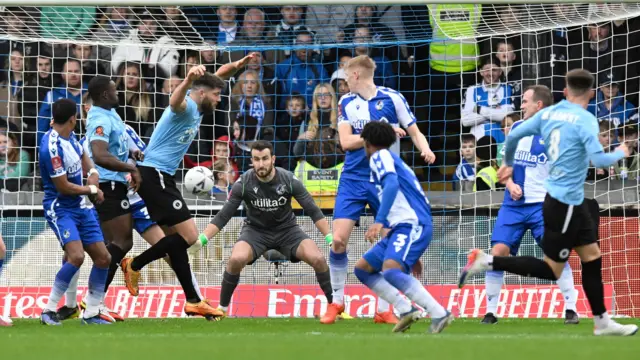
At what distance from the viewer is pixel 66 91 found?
1494 cm

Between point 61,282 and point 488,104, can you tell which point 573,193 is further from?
point 488,104

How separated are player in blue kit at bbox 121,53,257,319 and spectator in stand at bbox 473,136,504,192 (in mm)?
4480

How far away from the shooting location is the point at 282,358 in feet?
19.8

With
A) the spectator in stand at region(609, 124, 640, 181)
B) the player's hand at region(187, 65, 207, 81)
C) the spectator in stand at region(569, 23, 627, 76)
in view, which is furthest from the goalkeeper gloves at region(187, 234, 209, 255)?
the spectator in stand at region(569, 23, 627, 76)

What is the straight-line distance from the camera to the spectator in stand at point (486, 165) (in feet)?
46.2

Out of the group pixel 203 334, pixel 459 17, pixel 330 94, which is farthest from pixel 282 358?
pixel 330 94

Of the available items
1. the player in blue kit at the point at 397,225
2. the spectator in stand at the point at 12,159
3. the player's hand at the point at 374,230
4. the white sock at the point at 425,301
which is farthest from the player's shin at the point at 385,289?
the spectator in stand at the point at 12,159

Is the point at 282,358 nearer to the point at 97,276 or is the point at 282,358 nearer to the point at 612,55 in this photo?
the point at 97,276

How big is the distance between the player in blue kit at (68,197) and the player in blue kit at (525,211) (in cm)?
366

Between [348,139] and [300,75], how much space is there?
17.0 feet

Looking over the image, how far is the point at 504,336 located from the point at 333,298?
2.94m

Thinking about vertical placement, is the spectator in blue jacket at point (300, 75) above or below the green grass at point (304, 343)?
above

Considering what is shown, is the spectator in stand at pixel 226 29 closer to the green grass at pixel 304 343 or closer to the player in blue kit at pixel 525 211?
the player in blue kit at pixel 525 211

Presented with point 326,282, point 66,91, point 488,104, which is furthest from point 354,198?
point 66,91
